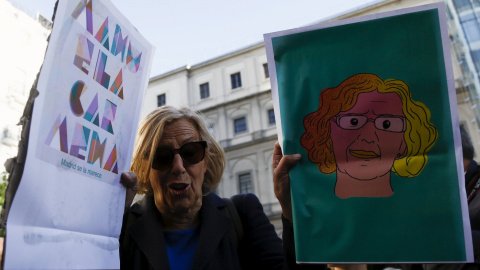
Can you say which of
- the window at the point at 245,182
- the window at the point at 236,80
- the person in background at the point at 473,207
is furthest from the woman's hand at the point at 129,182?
the window at the point at 236,80

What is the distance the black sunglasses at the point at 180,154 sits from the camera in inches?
72.1

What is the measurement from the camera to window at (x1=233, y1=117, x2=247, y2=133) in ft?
73.5

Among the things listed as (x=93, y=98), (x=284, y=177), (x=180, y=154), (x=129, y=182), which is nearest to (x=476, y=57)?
(x=180, y=154)

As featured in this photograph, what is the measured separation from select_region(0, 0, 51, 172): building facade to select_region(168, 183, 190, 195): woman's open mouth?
2066cm

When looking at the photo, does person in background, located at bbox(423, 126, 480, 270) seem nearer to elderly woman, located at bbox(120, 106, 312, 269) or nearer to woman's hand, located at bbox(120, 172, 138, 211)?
elderly woman, located at bbox(120, 106, 312, 269)

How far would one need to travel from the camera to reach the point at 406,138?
133 centimetres

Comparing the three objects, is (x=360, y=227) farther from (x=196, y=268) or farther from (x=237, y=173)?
(x=237, y=173)

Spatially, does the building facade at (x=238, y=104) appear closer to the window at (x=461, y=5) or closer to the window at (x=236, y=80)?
the window at (x=236, y=80)

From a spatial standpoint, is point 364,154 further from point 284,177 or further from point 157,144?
point 157,144

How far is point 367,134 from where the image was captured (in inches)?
53.6

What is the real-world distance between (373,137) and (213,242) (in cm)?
80

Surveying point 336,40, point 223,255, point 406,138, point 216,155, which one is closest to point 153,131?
point 216,155

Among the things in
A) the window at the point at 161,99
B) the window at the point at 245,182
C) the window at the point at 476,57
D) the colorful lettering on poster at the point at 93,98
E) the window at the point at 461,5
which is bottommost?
the colorful lettering on poster at the point at 93,98

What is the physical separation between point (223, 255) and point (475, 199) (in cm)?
131
